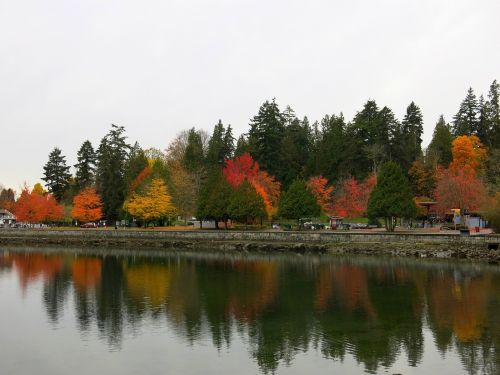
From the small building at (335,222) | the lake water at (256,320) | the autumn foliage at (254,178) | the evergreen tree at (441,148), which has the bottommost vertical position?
the lake water at (256,320)

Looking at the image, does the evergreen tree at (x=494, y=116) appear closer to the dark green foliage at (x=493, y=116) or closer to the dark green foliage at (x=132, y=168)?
the dark green foliage at (x=493, y=116)

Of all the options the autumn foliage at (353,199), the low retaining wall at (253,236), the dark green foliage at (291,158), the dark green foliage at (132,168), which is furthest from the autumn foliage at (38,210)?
the autumn foliage at (353,199)

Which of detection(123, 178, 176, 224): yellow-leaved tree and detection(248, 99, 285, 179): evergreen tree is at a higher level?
detection(248, 99, 285, 179): evergreen tree

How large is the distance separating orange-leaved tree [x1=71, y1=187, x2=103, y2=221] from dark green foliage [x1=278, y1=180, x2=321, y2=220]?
3456 cm

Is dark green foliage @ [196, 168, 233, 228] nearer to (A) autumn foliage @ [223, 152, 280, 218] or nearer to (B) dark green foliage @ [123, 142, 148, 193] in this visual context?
(A) autumn foliage @ [223, 152, 280, 218]

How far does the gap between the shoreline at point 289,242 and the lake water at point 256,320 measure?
14.3 ft

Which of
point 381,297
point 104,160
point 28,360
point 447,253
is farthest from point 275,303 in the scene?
point 104,160

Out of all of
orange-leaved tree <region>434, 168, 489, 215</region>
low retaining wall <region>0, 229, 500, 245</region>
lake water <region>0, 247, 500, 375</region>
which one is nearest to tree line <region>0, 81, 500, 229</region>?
orange-leaved tree <region>434, 168, 489, 215</region>

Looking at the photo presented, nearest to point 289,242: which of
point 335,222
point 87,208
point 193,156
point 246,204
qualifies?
point 246,204

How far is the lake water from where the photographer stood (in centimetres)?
1978

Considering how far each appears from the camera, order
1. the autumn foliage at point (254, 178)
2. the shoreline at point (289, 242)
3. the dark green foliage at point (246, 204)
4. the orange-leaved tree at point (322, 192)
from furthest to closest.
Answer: the orange-leaved tree at point (322, 192), the autumn foliage at point (254, 178), the dark green foliage at point (246, 204), the shoreline at point (289, 242)

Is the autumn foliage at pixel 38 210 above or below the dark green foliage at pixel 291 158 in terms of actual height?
below

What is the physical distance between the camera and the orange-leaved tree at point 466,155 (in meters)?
78.8

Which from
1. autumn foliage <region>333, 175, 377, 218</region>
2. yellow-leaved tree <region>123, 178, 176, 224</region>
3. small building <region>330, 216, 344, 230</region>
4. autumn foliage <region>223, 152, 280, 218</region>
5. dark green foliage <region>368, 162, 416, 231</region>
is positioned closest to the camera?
dark green foliage <region>368, 162, 416, 231</region>
